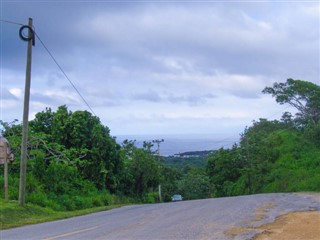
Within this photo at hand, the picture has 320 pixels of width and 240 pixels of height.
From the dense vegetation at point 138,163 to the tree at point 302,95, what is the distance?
11cm

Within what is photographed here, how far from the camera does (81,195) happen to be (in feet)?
82.7

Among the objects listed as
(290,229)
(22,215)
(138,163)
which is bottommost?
(290,229)

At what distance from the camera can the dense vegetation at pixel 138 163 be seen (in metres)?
23.7

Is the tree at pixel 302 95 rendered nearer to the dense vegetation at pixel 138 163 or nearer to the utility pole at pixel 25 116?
the dense vegetation at pixel 138 163

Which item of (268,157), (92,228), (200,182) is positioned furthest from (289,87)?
(92,228)

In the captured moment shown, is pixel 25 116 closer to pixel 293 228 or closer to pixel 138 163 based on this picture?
pixel 293 228

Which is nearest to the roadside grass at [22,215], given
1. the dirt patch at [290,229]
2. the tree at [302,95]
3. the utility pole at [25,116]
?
the utility pole at [25,116]

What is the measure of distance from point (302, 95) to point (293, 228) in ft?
136

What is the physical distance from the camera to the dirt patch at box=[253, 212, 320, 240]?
923cm

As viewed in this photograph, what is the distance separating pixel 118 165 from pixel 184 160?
75646mm

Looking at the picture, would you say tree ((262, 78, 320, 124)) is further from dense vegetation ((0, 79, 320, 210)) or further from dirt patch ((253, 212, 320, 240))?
dirt patch ((253, 212, 320, 240))

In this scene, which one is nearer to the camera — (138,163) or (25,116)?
(25,116)

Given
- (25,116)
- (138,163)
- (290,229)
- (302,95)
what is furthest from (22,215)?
(302,95)

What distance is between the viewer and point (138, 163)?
40875mm
